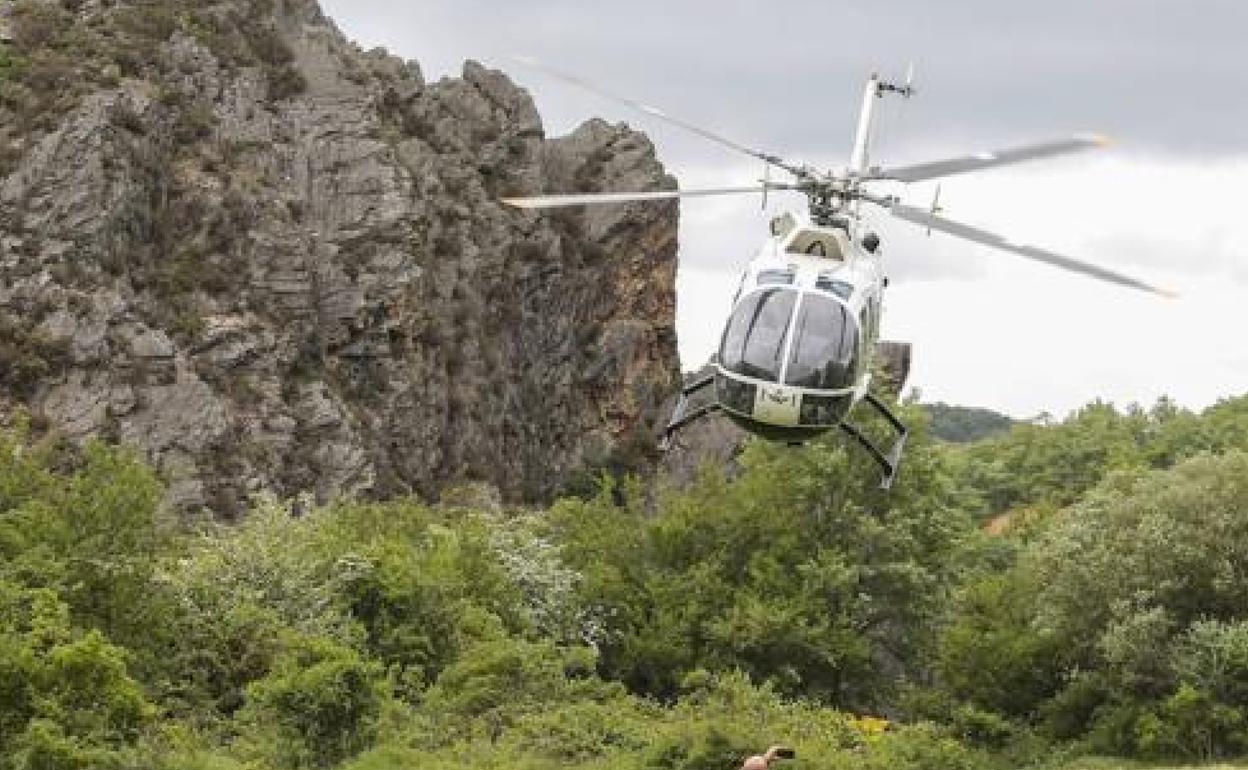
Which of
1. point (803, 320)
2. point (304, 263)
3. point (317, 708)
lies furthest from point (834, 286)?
point (304, 263)

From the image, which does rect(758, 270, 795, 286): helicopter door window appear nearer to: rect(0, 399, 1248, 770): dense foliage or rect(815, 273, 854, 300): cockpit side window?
rect(815, 273, 854, 300): cockpit side window

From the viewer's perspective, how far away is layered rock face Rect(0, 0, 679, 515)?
2731 inches

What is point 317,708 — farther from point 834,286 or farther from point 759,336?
point 834,286

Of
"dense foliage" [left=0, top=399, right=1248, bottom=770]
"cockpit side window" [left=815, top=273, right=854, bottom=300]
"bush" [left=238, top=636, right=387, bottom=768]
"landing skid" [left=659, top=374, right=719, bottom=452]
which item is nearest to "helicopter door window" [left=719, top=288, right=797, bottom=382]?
"cockpit side window" [left=815, top=273, right=854, bottom=300]

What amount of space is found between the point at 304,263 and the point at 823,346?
192 feet

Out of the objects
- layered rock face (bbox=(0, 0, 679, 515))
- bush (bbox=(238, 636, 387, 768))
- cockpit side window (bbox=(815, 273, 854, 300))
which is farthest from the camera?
layered rock face (bbox=(0, 0, 679, 515))

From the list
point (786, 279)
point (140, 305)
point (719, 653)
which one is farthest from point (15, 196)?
point (786, 279)

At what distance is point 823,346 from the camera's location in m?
23.7

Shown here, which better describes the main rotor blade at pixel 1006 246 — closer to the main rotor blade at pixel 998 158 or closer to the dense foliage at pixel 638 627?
the main rotor blade at pixel 998 158

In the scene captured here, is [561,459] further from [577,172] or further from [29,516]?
[29,516]

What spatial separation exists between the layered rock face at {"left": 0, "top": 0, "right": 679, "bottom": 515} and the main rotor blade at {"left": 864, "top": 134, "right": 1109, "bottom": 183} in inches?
1824

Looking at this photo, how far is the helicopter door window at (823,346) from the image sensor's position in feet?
77.4

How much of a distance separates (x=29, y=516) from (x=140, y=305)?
1592 inches

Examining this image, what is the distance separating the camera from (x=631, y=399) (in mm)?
93625
